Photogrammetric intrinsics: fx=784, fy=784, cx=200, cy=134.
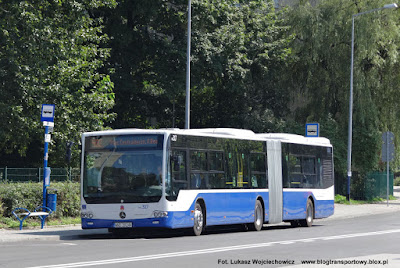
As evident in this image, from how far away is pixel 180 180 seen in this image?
20.7 m

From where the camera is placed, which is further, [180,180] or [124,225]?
[180,180]

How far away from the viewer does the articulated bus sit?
2011 centimetres

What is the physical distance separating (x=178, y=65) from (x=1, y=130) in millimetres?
11412

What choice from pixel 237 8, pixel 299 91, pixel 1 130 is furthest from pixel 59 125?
pixel 299 91

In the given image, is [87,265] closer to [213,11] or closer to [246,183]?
[246,183]

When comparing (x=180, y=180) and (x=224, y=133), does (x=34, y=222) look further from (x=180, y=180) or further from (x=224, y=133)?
(x=224, y=133)

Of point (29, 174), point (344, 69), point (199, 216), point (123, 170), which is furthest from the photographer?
point (344, 69)

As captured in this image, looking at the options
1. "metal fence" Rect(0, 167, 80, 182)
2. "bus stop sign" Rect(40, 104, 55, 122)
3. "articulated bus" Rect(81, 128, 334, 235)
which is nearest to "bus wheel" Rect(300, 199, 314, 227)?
"articulated bus" Rect(81, 128, 334, 235)

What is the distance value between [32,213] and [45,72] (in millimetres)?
8073

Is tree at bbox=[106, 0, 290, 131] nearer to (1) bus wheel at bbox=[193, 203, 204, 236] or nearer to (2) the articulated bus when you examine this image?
(2) the articulated bus

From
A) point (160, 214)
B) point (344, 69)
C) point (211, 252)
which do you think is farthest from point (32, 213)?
point (344, 69)

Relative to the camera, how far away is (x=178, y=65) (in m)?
37.2

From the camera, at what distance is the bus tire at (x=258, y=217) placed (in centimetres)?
2466

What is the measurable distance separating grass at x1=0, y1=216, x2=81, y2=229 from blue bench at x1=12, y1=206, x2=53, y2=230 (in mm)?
216
